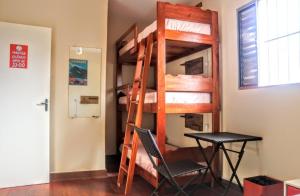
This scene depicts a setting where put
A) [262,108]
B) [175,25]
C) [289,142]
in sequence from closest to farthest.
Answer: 1. [289,142]
2. [262,108]
3. [175,25]

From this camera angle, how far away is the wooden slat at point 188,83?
275 centimetres

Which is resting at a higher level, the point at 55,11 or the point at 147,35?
the point at 55,11

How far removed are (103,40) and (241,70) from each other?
6.61 ft

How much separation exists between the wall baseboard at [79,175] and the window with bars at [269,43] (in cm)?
232

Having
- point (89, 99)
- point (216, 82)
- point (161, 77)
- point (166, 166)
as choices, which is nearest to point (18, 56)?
point (89, 99)

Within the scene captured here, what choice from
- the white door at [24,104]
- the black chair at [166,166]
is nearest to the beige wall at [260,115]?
the black chair at [166,166]

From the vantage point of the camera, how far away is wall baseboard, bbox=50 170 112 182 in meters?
3.31

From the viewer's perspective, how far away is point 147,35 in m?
3.04

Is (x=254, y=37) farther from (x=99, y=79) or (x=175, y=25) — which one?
(x=99, y=79)

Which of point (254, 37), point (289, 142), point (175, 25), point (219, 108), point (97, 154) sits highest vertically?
point (175, 25)

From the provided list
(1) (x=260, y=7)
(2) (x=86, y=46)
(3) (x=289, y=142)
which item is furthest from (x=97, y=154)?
(1) (x=260, y=7)

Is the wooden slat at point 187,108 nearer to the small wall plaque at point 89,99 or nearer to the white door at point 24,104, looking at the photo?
the small wall plaque at point 89,99

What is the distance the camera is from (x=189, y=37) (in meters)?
2.86

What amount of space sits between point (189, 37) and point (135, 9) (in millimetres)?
1788
